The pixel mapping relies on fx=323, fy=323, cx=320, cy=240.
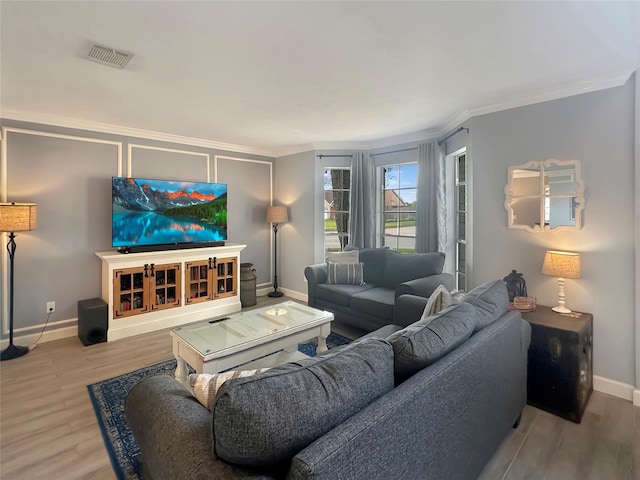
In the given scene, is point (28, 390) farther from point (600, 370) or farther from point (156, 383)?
point (600, 370)

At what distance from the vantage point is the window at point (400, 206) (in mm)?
4496

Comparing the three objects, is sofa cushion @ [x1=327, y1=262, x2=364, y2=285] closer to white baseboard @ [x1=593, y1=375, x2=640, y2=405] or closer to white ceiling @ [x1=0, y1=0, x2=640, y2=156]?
white ceiling @ [x1=0, y1=0, x2=640, y2=156]

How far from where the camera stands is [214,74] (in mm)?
Result: 2455

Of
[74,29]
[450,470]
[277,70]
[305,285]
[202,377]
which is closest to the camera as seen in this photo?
[202,377]

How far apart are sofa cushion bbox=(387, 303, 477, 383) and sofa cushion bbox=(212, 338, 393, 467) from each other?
28 centimetres

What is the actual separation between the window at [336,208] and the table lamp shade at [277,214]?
69 centimetres

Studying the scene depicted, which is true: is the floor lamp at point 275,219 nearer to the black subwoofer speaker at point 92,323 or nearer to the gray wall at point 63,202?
the gray wall at point 63,202

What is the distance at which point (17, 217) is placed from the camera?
10.00ft

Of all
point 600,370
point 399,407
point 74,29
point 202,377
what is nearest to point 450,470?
point 399,407

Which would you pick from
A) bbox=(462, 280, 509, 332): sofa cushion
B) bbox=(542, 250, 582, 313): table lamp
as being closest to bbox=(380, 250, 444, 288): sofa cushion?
bbox=(542, 250, 582, 313): table lamp

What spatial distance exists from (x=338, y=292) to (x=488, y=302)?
78.8 inches

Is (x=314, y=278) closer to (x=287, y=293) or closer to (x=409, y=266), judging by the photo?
(x=409, y=266)

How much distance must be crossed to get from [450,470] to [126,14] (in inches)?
107

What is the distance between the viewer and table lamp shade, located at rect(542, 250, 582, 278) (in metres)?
2.46
